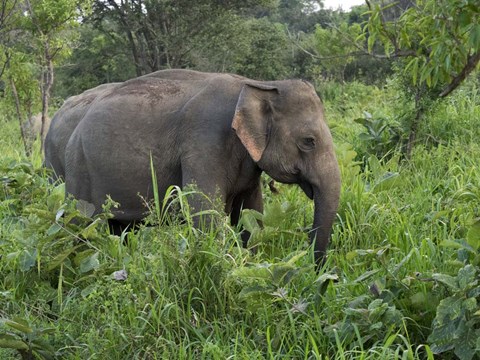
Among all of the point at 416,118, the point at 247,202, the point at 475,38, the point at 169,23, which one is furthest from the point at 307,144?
the point at 169,23

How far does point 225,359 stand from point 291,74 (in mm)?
28093

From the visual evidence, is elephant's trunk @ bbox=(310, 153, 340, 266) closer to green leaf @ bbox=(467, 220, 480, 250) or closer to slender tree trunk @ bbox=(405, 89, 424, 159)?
green leaf @ bbox=(467, 220, 480, 250)

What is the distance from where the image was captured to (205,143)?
4.34m

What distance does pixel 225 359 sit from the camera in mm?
2717

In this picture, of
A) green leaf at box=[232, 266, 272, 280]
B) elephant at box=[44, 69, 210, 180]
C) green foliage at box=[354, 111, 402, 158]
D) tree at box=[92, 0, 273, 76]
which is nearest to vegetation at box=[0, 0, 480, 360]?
green leaf at box=[232, 266, 272, 280]

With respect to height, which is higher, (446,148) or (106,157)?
(106,157)

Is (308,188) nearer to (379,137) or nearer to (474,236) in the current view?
(474,236)

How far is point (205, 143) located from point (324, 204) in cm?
84

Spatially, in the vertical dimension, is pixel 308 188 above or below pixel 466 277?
below

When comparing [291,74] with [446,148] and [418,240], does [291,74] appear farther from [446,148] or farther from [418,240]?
[418,240]

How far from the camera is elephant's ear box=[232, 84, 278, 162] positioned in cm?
418

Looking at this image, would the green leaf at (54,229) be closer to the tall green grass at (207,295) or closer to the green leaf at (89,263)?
the tall green grass at (207,295)

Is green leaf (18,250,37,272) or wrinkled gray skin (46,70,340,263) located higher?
wrinkled gray skin (46,70,340,263)

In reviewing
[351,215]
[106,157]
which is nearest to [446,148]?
[351,215]
